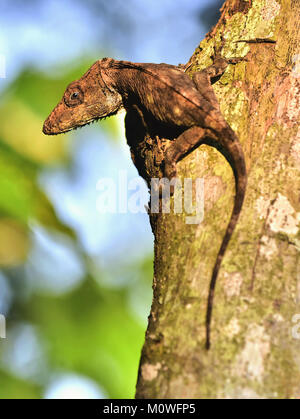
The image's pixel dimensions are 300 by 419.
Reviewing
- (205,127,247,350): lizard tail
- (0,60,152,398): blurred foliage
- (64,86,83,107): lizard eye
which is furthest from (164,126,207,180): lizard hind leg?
(64,86,83,107): lizard eye

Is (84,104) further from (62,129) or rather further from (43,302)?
(43,302)

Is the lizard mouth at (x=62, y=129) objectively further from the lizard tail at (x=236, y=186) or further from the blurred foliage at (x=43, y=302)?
the lizard tail at (x=236, y=186)

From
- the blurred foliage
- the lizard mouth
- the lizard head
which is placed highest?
the lizard head

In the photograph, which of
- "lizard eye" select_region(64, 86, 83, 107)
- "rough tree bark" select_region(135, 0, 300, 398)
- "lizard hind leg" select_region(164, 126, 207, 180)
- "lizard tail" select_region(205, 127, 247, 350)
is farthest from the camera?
"lizard eye" select_region(64, 86, 83, 107)

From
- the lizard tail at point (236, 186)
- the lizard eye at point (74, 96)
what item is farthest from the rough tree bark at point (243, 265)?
the lizard eye at point (74, 96)

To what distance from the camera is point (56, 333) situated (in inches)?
167

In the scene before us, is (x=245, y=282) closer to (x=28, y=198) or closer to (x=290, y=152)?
(x=290, y=152)

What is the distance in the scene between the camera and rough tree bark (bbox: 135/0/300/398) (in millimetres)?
2070

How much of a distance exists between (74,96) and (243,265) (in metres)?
3.51

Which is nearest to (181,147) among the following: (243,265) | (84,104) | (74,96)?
(243,265)

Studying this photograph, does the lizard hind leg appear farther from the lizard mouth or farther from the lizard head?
the lizard mouth

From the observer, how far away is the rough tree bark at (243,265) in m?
2.07

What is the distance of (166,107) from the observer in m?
3.66

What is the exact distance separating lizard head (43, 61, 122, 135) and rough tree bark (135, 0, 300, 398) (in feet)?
5.91
